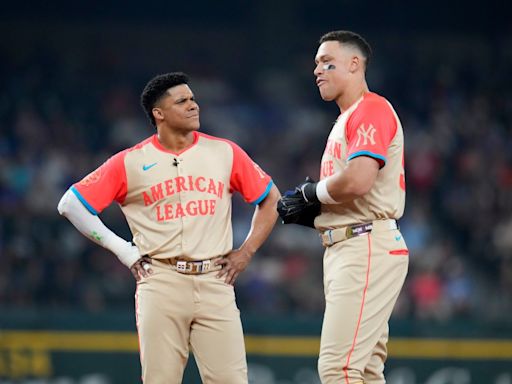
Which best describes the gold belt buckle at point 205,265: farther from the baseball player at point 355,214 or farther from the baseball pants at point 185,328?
the baseball player at point 355,214

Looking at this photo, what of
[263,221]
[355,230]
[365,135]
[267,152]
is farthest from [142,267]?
[267,152]

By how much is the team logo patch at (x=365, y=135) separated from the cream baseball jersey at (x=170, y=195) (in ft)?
3.33

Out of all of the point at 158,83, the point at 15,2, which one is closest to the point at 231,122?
the point at 15,2

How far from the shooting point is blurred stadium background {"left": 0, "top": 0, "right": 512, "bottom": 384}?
10125 mm

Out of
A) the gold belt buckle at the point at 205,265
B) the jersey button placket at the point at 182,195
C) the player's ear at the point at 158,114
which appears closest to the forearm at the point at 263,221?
the gold belt buckle at the point at 205,265

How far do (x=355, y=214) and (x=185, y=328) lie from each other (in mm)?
1197

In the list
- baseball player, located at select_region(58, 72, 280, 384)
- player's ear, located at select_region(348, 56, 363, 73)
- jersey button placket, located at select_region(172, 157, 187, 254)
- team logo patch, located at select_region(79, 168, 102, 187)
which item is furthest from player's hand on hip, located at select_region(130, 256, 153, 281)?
player's ear, located at select_region(348, 56, 363, 73)

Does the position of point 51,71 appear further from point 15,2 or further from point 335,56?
point 335,56

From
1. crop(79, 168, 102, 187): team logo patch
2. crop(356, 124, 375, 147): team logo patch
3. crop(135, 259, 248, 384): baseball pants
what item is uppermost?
crop(356, 124, 375, 147): team logo patch

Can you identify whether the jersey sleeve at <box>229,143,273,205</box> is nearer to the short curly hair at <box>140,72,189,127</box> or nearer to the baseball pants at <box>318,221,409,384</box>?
the short curly hair at <box>140,72,189,127</box>

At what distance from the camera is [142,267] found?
5934 millimetres

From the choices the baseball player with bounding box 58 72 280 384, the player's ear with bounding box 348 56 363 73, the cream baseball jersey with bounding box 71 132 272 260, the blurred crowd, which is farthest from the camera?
the blurred crowd

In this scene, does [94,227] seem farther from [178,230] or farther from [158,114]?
[158,114]

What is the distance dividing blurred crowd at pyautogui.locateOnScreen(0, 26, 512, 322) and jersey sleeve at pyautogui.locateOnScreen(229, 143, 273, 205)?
15.7 feet
